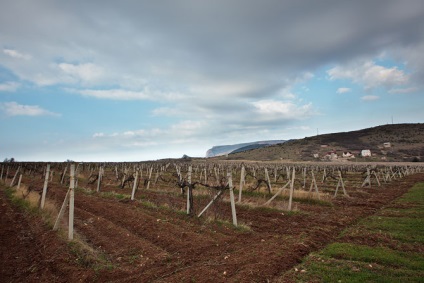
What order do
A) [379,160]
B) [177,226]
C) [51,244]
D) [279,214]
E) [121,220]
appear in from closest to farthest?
[51,244], [177,226], [121,220], [279,214], [379,160]

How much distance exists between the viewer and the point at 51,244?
827cm

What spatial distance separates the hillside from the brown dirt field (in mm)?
95762

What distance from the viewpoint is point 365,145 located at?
11494cm

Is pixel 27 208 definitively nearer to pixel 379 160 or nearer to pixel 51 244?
pixel 51 244

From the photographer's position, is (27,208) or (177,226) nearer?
(177,226)

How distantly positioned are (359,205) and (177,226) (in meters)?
11.2

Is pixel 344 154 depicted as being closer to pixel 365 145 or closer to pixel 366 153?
pixel 366 153

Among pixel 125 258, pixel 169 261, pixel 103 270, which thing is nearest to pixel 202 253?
pixel 169 261

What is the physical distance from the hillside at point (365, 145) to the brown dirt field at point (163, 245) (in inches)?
3770

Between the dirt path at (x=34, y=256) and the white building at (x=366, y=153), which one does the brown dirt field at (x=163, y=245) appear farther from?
the white building at (x=366, y=153)

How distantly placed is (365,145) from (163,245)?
415ft

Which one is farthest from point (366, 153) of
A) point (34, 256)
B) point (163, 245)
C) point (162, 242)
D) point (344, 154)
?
point (34, 256)

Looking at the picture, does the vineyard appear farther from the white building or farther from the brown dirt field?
the white building

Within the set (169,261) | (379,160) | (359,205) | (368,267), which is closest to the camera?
(368,267)
